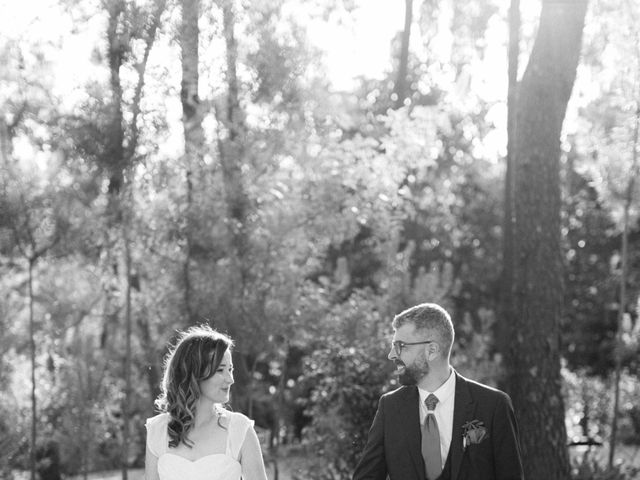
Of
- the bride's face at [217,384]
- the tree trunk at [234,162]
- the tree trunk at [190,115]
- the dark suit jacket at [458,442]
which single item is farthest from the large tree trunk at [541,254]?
the bride's face at [217,384]

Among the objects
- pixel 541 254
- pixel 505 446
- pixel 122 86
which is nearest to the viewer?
pixel 505 446

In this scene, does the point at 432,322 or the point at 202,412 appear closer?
the point at 202,412

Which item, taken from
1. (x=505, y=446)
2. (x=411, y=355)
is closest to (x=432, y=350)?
(x=411, y=355)

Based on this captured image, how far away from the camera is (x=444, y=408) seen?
5.04 meters

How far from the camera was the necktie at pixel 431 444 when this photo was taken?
4.89 meters

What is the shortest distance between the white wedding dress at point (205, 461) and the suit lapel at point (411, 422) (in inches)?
26.3

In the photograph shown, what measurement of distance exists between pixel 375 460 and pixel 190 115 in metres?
4.98

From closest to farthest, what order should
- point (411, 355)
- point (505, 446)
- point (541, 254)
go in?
point (505, 446)
point (411, 355)
point (541, 254)

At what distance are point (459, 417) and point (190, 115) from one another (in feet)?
16.8

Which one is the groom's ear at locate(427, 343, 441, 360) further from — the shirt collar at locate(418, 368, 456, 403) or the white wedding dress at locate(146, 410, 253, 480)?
the white wedding dress at locate(146, 410, 253, 480)

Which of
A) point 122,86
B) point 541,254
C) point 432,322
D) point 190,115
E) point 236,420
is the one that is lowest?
point 236,420

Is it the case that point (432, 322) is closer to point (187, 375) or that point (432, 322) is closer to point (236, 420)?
point (236, 420)

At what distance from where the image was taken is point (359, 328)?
10547 mm

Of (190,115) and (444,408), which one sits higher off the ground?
(190,115)
